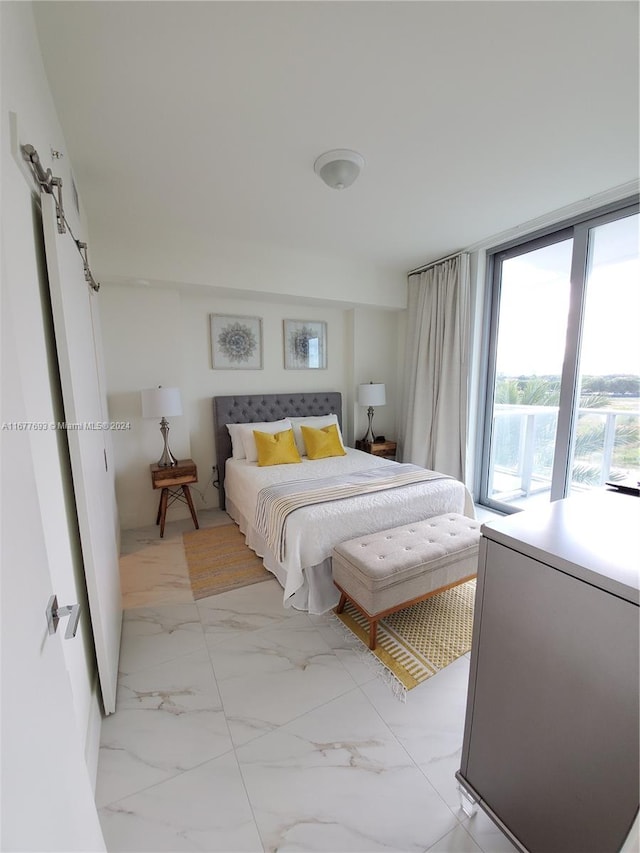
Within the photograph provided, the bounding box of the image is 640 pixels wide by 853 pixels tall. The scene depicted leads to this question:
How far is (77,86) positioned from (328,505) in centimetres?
239

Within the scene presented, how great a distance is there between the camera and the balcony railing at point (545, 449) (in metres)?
2.69

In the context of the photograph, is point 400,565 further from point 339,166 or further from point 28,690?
point 339,166

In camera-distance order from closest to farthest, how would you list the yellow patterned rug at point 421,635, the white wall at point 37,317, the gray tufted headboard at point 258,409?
the white wall at point 37,317 < the yellow patterned rug at point 421,635 < the gray tufted headboard at point 258,409

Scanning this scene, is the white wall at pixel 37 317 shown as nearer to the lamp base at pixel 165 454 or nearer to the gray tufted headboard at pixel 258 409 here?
the lamp base at pixel 165 454

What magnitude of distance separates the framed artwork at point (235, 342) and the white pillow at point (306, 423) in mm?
753

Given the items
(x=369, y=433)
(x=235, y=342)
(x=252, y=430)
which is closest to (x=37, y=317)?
(x=252, y=430)

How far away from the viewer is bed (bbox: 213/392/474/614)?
2092 millimetres

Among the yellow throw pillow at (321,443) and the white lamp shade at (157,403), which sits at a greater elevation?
the white lamp shade at (157,403)

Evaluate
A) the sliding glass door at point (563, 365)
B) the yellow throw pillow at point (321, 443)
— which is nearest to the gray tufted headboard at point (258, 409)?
the yellow throw pillow at point (321, 443)

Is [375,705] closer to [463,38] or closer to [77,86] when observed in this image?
[463,38]

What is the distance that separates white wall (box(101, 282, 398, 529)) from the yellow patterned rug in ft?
7.63

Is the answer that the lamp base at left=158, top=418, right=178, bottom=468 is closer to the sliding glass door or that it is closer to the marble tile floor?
the marble tile floor

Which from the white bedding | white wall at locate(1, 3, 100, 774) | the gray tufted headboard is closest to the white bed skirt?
the white bedding

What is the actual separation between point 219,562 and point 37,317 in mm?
2108
